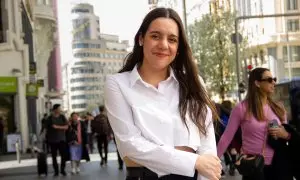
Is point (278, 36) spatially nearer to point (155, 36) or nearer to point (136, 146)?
point (155, 36)

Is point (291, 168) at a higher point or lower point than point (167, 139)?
lower

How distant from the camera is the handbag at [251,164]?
4.45 m

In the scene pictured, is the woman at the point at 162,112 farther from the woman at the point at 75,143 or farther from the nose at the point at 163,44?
the woman at the point at 75,143

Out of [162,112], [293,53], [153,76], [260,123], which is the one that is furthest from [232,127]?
[293,53]

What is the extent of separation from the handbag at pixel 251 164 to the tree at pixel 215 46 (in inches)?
1627

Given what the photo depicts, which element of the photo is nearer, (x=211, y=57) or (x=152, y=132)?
(x=152, y=132)

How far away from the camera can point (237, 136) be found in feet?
15.6

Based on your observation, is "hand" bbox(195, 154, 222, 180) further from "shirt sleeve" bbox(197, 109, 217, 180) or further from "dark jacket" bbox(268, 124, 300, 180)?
"dark jacket" bbox(268, 124, 300, 180)

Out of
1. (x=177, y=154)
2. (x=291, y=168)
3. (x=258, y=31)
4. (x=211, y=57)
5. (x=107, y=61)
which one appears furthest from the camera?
(x=107, y=61)

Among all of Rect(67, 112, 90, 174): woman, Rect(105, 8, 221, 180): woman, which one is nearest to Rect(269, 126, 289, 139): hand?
Rect(105, 8, 221, 180): woman

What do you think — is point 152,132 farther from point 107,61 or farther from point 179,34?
point 107,61

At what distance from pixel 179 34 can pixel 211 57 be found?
44.3 meters

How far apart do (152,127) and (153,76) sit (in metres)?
0.27

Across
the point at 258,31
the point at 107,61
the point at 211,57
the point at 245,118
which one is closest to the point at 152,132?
the point at 245,118
